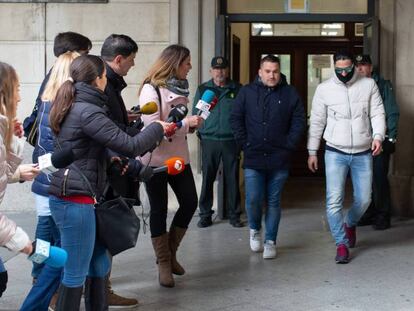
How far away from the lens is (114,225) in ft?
16.3

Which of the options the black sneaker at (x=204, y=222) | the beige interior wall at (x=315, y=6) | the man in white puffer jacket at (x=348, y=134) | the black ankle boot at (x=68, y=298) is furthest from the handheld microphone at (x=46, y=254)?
the beige interior wall at (x=315, y=6)

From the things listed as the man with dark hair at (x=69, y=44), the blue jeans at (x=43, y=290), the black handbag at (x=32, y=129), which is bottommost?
the blue jeans at (x=43, y=290)

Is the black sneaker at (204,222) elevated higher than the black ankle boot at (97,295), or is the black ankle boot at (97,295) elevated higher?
the black ankle boot at (97,295)

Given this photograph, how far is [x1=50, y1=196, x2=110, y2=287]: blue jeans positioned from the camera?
471cm

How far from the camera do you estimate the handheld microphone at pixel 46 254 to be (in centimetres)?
402

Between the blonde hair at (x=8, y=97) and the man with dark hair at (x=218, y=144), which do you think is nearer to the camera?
the blonde hair at (x=8, y=97)

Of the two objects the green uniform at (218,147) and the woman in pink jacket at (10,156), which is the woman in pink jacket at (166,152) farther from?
the green uniform at (218,147)

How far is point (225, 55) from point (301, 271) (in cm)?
352

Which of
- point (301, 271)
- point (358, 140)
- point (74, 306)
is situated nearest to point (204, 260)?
point (301, 271)

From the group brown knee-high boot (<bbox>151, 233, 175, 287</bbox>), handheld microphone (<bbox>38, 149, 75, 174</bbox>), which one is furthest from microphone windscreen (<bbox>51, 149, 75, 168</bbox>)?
brown knee-high boot (<bbox>151, 233, 175, 287</bbox>)

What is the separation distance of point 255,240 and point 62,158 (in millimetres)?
3685

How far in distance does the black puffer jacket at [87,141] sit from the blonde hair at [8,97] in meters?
0.42

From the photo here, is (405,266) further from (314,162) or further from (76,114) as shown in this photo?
(76,114)

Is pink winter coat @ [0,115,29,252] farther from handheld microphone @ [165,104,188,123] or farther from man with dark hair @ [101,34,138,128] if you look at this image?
handheld microphone @ [165,104,188,123]
